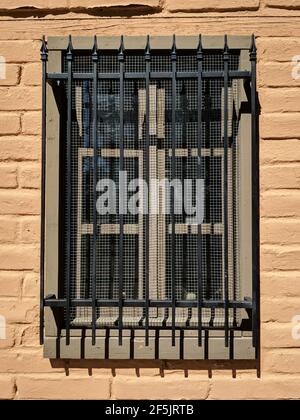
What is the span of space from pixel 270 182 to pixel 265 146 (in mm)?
202

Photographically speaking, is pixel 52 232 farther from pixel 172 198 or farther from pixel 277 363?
pixel 277 363

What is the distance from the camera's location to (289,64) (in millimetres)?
2840

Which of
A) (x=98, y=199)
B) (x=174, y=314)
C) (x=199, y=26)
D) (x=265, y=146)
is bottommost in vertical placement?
(x=174, y=314)

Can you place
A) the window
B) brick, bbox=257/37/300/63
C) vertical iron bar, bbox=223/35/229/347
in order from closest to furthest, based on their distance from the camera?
vertical iron bar, bbox=223/35/229/347 < the window < brick, bbox=257/37/300/63

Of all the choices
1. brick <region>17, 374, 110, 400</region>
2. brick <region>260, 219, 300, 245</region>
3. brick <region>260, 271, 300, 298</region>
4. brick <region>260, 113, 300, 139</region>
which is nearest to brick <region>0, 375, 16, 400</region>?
brick <region>17, 374, 110, 400</region>

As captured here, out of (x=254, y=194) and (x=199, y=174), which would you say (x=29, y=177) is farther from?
(x=254, y=194)

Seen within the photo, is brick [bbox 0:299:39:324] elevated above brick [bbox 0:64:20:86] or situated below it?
below

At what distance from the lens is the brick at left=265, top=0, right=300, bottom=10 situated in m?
2.88

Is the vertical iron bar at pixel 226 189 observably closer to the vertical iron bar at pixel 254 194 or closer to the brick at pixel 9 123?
the vertical iron bar at pixel 254 194

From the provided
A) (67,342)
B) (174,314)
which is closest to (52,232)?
(67,342)

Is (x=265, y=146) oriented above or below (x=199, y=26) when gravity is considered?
below

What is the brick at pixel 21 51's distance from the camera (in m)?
2.90

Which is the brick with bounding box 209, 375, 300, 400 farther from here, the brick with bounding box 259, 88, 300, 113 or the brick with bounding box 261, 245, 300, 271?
the brick with bounding box 259, 88, 300, 113

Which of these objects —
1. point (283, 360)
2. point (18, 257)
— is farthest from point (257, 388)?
point (18, 257)
